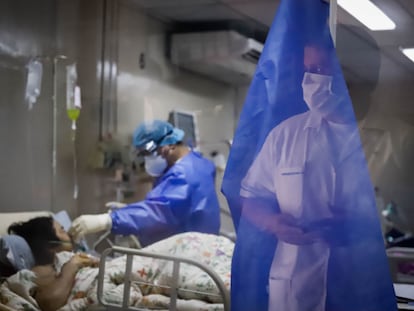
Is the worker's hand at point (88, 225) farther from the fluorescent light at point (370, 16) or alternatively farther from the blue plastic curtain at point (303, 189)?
the fluorescent light at point (370, 16)

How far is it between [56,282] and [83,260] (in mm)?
128

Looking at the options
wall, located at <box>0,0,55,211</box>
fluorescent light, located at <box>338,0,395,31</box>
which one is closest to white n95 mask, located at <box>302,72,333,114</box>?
fluorescent light, located at <box>338,0,395,31</box>

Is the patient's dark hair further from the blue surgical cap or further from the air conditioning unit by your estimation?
the air conditioning unit

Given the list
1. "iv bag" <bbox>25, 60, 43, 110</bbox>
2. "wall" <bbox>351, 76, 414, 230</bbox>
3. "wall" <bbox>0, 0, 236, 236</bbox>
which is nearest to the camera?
"wall" <bbox>351, 76, 414, 230</bbox>

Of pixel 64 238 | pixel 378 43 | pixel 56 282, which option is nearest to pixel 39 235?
pixel 64 238

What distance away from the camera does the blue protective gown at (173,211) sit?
86.1 inches

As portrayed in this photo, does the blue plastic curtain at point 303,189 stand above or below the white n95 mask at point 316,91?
below

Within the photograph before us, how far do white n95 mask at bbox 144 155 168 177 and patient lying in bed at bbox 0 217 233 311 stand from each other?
40 cm

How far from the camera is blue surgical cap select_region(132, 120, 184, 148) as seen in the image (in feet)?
8.15

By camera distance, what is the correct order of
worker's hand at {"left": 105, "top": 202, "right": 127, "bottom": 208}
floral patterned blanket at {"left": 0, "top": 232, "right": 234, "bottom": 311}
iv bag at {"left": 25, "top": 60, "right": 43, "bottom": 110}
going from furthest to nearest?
iv bag at {"left": 25, "top": 60, "right": 43, "bottom": 110}, worker's hand at {"left": 105, "top": 202, "right": 127, "bottom": 208}, floral patterned blanket at {"left": 0, "top": 232, "right": 234, "bottom": 311}

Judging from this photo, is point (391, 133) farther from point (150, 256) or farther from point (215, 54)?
point (215, 54)

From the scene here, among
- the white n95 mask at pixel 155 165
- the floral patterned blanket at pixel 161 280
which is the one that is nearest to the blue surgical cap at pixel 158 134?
the white n95 mask at pixel 155 165

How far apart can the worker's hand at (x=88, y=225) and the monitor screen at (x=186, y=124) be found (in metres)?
0.53

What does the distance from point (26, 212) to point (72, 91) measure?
1.80 feet
